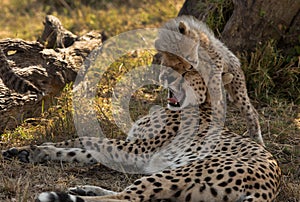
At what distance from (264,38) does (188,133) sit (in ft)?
5.99

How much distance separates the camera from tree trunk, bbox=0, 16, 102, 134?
434 centimetres

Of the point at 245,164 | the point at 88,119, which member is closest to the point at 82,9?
the point at 88,119

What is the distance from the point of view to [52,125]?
174 inches

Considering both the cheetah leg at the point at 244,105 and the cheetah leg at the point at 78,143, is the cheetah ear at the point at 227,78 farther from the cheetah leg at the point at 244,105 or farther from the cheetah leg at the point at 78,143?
the cheetah leg at the point at 78,143

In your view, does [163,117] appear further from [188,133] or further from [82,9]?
[82,9]

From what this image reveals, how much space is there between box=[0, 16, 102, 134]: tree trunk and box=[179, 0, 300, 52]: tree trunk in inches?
50.8

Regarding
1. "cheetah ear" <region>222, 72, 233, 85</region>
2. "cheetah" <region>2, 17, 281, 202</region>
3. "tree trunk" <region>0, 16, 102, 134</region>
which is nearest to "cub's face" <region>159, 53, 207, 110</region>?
"cheetah" <region>2, 17, 281, 202</region>

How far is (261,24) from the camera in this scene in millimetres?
5277

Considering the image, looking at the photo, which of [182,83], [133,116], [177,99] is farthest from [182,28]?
[133,116]

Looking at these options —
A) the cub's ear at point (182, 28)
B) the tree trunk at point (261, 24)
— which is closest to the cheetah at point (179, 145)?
the cub's ear at point (182, 28)

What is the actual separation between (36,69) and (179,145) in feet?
4.79

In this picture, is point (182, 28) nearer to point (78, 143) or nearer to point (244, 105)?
point (244, 105)

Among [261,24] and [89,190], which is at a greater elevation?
[261,24]

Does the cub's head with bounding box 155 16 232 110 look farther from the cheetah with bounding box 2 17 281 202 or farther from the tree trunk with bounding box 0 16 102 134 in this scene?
the tree trunk with bounding box 0 16 102 134
